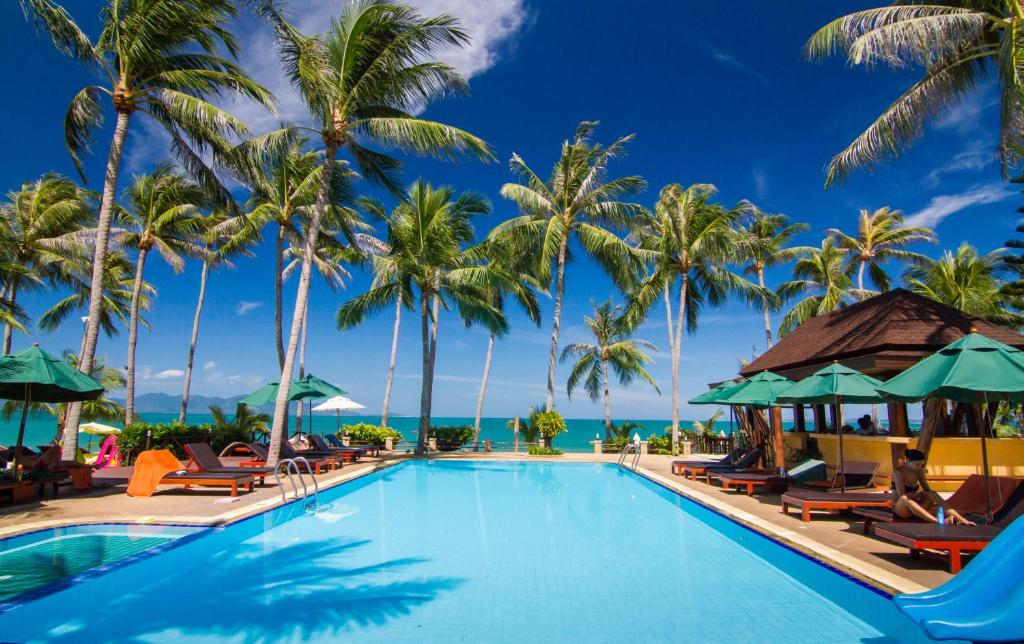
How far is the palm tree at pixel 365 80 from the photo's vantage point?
1336 centimetres

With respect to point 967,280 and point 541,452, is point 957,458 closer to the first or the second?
point 541,452

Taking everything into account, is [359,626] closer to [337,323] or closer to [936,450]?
[936,450]

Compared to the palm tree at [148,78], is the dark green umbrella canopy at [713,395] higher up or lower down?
lower down

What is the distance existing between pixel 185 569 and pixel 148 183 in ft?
57.7

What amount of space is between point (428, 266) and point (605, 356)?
15.1 meters

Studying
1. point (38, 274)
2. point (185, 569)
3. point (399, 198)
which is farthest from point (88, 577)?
point (38, 274)

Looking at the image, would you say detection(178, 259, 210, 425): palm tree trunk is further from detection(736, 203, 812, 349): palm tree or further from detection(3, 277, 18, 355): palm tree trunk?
detection(736, 203, 812, 349): palm tree

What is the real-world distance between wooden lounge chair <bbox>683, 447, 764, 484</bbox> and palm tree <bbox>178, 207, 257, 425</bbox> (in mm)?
16411

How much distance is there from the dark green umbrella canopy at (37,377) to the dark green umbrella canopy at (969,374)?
40.6ft

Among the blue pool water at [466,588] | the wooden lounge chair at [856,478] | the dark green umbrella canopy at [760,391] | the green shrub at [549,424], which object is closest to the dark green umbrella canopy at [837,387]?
the wooden lounge chair at [856,478]

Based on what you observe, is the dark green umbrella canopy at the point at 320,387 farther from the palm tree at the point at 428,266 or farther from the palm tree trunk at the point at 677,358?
the palm tree trunk at the point at 677,358

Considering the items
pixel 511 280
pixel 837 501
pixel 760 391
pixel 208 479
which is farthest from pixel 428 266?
pixel 837 501

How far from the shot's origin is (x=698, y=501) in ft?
36.3

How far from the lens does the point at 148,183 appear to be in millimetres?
19859
